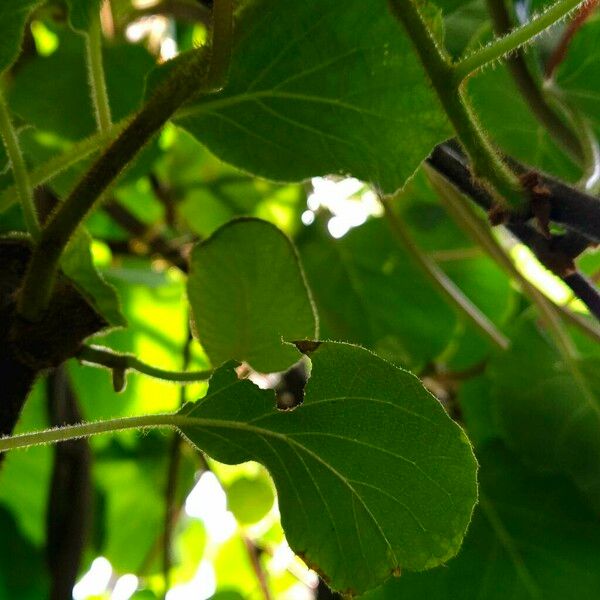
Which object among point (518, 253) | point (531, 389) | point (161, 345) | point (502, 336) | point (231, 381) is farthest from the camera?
point (518, 253)

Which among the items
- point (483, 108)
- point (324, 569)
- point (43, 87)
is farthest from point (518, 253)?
point (324, 569)

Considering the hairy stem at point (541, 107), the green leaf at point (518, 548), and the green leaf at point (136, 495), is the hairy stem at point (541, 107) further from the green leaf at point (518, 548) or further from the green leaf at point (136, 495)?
the green leaf at point (136, 495)

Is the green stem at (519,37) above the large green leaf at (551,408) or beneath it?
above

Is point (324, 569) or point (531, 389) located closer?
point (324, 569)

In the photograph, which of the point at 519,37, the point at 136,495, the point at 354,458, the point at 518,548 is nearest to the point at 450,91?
the point at 519,37

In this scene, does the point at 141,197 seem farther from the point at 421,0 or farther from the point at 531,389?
the point at 421,0

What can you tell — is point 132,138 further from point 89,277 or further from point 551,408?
point 551,408

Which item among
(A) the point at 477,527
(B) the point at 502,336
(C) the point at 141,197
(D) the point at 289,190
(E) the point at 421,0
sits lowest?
(A) the point at 477,527

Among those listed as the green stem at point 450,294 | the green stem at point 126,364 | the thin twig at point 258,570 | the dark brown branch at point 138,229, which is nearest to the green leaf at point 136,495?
the thin twig at point 258,570
